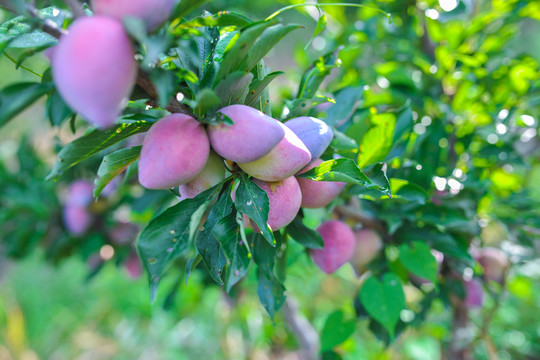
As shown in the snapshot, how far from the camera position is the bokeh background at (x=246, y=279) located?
0.74m

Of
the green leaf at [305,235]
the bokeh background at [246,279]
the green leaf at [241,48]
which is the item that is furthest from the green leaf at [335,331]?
the green leaf at [241,48]

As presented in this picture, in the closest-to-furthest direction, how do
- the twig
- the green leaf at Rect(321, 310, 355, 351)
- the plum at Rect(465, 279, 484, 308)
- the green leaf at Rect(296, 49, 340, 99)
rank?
the green leaf at Rect(296, 49, 340, 99), the green leaf at Rect(321, 310, 355, 351), the plum at Rect(465, 279, 484, 308), the twig

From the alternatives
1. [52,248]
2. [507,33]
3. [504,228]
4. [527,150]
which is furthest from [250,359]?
[507,33]

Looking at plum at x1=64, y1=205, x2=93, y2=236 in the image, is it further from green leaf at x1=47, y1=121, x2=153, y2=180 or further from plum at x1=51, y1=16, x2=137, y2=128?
plum at x1=51, y1=16, x2=137, y2=128

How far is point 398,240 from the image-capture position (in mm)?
578

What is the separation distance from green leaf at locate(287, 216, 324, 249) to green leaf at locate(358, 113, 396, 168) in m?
0.10

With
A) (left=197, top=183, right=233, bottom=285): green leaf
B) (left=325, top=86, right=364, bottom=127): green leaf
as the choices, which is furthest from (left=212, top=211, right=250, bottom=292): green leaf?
(left=325, top=86, right=364, bottom=127): green leaf

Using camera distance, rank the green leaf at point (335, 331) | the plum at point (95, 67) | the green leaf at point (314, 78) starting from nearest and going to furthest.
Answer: the plum at point (95, 67) < the green leaf at point (314, 78) < the green leaf at point (335, 331)

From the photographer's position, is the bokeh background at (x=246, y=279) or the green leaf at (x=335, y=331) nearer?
the green leaf at (x=335, y=331)

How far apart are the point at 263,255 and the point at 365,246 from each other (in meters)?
0.21

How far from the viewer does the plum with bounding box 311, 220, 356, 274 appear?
492mm

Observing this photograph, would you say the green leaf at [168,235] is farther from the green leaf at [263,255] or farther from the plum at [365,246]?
the plum at [365,246]

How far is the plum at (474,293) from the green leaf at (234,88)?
570 millimetres

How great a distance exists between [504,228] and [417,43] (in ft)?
1.39
